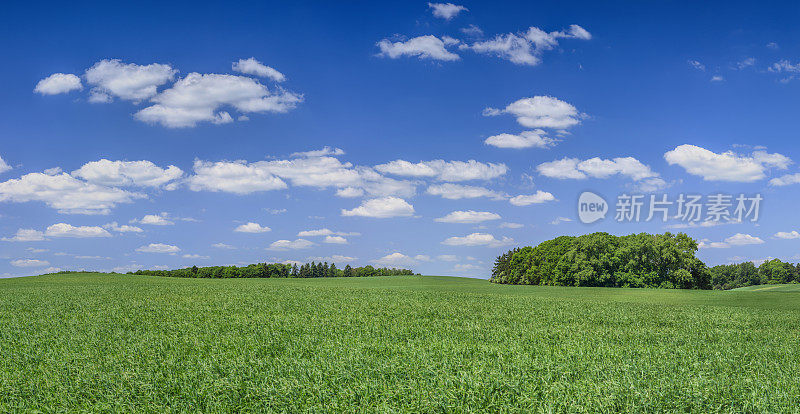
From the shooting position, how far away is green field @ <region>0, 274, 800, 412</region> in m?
6.38

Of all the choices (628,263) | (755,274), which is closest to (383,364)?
(628,263)

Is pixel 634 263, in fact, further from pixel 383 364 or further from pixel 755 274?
pixel 755 274

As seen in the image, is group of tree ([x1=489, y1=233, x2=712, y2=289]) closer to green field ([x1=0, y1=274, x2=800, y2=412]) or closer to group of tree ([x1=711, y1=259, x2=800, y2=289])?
green field ([x1=0, y1=274, x2=800, y2=412])

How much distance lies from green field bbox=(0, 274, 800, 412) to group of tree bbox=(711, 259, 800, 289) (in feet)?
440

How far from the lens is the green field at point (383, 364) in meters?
6.38

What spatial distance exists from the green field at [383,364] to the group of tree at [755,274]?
134010 millimetres

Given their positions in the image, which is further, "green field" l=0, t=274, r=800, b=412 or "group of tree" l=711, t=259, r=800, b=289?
"group of tree" l=711, t=259, r=800, b=289

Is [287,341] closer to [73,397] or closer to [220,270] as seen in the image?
[73,397]

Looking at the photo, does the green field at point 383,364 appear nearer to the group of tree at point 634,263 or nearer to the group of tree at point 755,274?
the group of tree at point 634,263

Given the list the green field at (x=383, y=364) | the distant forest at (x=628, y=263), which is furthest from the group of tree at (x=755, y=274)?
the green field at (x=383, y=364)

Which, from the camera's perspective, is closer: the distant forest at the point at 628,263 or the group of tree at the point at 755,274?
the distant forest at the point at 628,263

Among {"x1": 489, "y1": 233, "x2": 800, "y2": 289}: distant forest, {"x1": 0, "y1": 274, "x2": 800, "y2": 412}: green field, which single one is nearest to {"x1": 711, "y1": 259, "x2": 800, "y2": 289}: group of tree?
{"x1": 489, "y1": 233, "x2": 800, "y2": 289}: distant forest

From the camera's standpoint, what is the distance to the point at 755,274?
13038cm

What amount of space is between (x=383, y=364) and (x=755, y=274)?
158m
